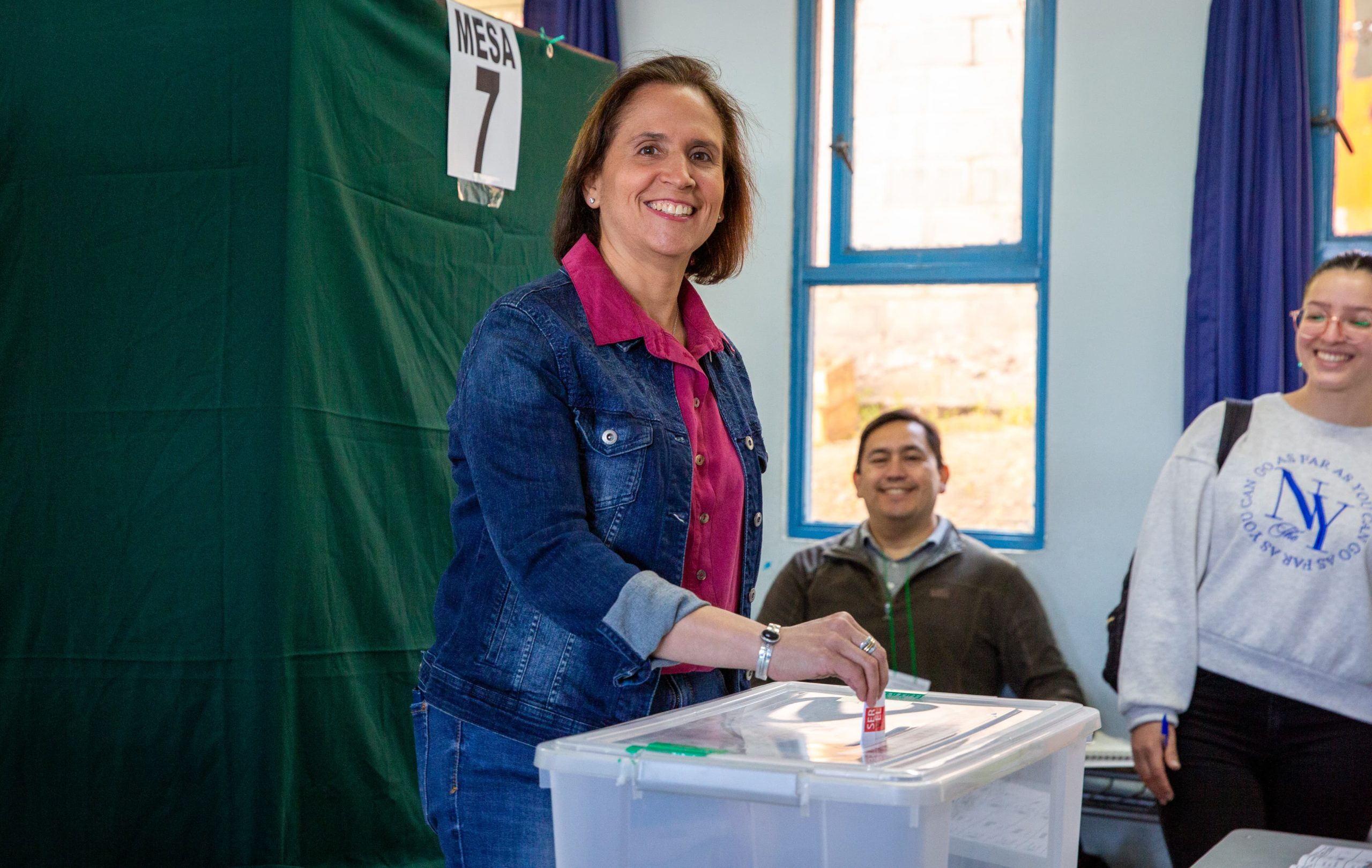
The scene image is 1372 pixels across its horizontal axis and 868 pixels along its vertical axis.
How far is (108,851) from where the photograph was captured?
229cm

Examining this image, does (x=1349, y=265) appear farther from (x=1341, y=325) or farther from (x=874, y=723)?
(x=874, y=723)

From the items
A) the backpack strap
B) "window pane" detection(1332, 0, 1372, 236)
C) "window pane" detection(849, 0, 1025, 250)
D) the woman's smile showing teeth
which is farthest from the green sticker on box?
"window pane" detection(1332, 0, 1372, 236)

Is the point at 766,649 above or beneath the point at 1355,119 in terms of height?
beneath

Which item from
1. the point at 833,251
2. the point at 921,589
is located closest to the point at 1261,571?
the point at 921,589

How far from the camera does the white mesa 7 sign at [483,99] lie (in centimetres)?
267

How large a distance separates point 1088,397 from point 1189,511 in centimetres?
112

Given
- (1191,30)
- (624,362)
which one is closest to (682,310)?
(624,362)

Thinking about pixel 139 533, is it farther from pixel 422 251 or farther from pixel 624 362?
pixel 624 362

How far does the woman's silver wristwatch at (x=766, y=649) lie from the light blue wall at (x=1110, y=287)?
8.29 feet

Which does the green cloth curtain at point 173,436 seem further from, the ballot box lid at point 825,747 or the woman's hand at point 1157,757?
the woman's hand at point 1157,757

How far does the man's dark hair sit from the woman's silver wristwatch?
7.69ft

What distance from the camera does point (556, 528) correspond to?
114cm

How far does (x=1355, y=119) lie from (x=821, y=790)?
3.03 meters

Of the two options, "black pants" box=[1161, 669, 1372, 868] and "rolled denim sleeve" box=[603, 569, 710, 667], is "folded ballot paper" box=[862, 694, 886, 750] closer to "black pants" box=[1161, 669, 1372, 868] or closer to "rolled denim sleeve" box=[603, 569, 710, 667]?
"rolled denim sleeve" box=[603, 569, 710, 667]
